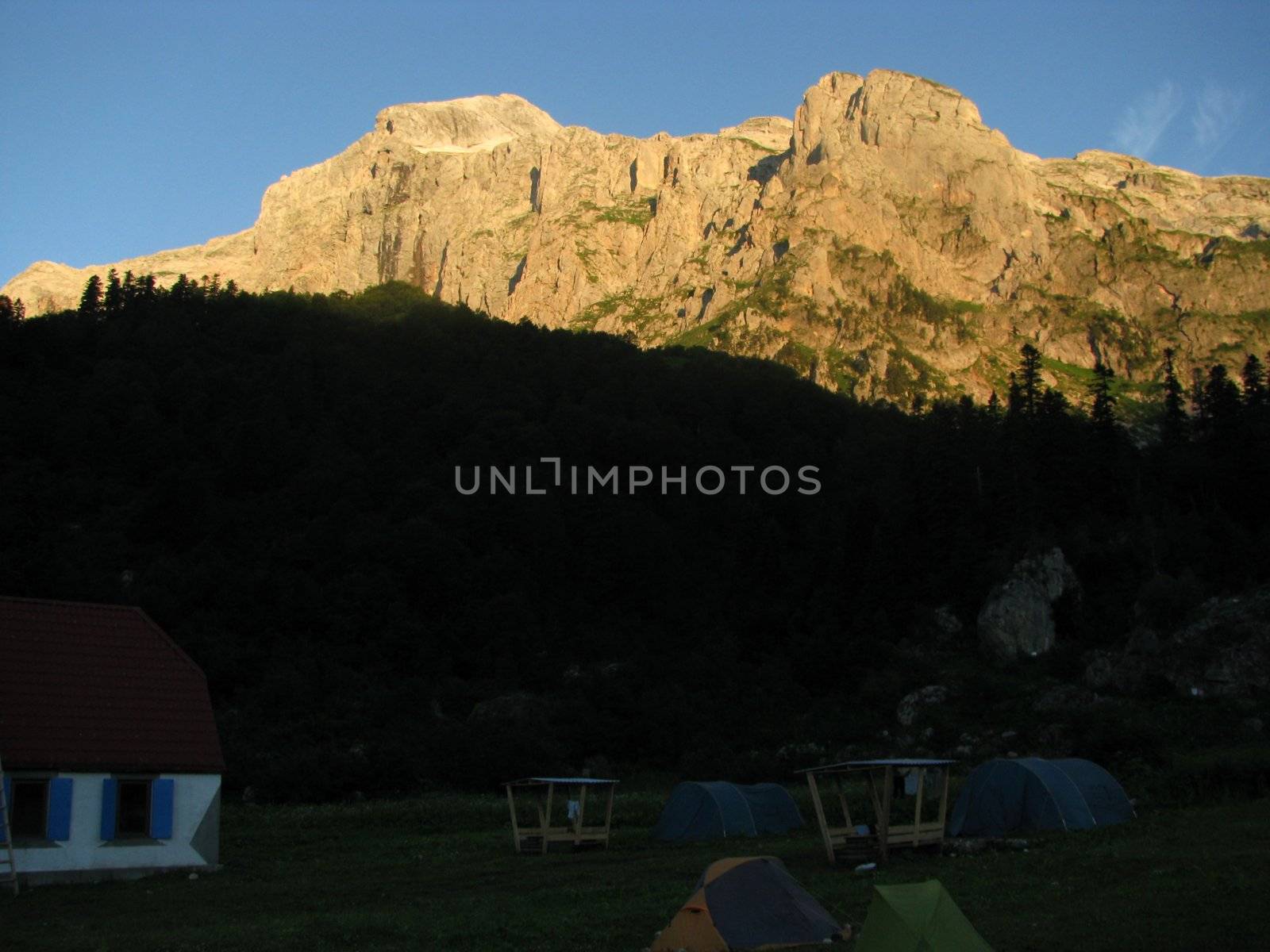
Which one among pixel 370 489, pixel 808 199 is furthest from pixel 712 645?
pixel 808 199

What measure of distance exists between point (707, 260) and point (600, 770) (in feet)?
463

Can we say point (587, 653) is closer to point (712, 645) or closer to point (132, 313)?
point (712, 645)

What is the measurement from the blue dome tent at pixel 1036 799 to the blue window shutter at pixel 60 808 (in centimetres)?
1933

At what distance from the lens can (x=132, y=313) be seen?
9775 cm

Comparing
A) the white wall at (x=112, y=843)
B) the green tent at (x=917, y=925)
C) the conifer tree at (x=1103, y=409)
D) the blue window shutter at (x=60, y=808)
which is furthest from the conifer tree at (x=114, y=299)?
the green tent at (x=917, y=925)

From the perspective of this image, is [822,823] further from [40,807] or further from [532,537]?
[532,537]

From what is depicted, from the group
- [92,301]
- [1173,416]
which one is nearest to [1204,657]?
[1173,416]

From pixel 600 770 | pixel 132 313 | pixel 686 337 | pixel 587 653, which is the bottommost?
pixel 600 770

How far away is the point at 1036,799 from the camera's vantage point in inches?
1068

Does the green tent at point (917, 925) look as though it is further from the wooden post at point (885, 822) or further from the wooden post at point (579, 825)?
the wooden post at point (579, 825)

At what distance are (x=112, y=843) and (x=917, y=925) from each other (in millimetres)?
18550

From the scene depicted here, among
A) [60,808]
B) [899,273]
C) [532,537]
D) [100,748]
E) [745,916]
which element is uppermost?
[899,273]

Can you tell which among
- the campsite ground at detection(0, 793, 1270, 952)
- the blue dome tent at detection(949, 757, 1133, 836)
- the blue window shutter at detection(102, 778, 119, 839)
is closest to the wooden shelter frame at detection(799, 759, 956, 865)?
the campsite ground at detection(0, 793, 1270, 952)

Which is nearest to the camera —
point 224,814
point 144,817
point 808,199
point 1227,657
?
point 144,817
